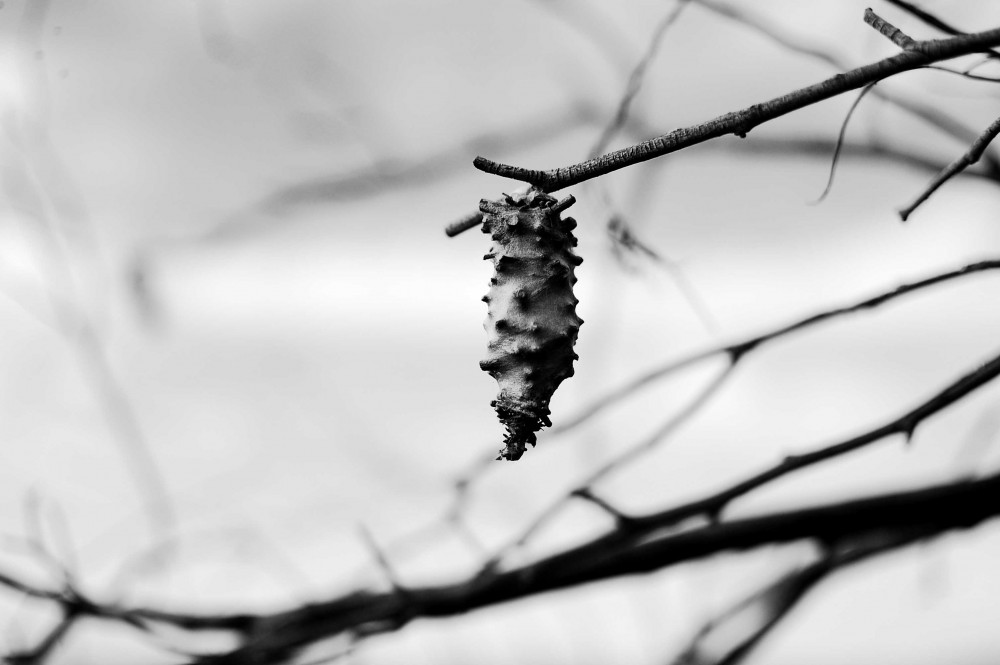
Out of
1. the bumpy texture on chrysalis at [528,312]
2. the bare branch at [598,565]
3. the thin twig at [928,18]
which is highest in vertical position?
the thin twig at [928,18]

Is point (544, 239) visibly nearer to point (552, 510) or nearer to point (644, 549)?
point (552, 510)

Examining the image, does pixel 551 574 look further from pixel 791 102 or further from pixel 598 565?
pixel 791 102

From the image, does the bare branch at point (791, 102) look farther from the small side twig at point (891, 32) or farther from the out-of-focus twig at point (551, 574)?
the out-of-focus twig at point (551, 574)

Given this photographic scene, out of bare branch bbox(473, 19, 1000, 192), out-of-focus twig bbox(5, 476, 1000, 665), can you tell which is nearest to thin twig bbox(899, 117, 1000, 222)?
bare branch bbox(473, 19, 1000, 192)

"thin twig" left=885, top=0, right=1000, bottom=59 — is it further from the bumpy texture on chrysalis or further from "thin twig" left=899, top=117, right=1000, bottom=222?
the bumpy texture on chrysalis

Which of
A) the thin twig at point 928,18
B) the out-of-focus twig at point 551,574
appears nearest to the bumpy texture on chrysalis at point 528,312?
the thin twig at point 928,18
